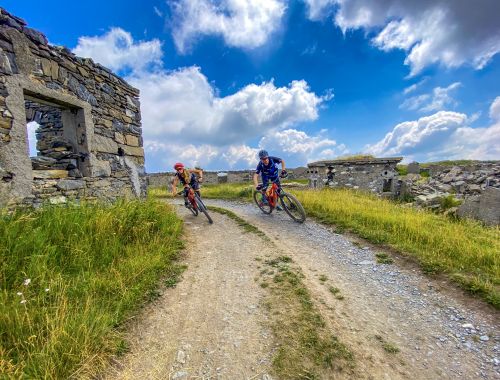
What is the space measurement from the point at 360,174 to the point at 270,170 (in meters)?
8.43

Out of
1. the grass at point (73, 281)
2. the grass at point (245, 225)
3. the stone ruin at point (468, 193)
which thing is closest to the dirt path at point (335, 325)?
the grass at point (73, 281)

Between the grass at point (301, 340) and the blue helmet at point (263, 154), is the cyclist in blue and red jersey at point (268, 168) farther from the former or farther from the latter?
the grass at point (301, 340)

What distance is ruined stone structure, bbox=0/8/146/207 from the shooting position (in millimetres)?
4336

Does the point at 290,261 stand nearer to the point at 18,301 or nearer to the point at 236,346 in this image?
the point at 236,346

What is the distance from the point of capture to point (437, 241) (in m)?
5.29

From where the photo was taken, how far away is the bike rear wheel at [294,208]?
7668 mm

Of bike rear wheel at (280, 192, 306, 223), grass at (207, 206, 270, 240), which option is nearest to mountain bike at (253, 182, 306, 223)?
bike rear wheel at (280, 192, 306, 223)

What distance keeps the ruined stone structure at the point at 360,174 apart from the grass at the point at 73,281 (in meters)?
11.3

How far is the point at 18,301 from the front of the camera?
2.68 metres

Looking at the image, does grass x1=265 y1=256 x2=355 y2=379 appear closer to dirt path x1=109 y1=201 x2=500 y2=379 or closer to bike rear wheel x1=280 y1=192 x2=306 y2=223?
dirt path x1=109 y1=201 x2=500 y2=379

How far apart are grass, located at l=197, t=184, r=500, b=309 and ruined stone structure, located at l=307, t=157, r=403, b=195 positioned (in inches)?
261

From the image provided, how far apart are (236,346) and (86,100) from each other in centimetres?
635

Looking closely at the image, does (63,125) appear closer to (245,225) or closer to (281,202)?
(245,225)

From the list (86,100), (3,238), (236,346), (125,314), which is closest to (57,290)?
(125,314)
